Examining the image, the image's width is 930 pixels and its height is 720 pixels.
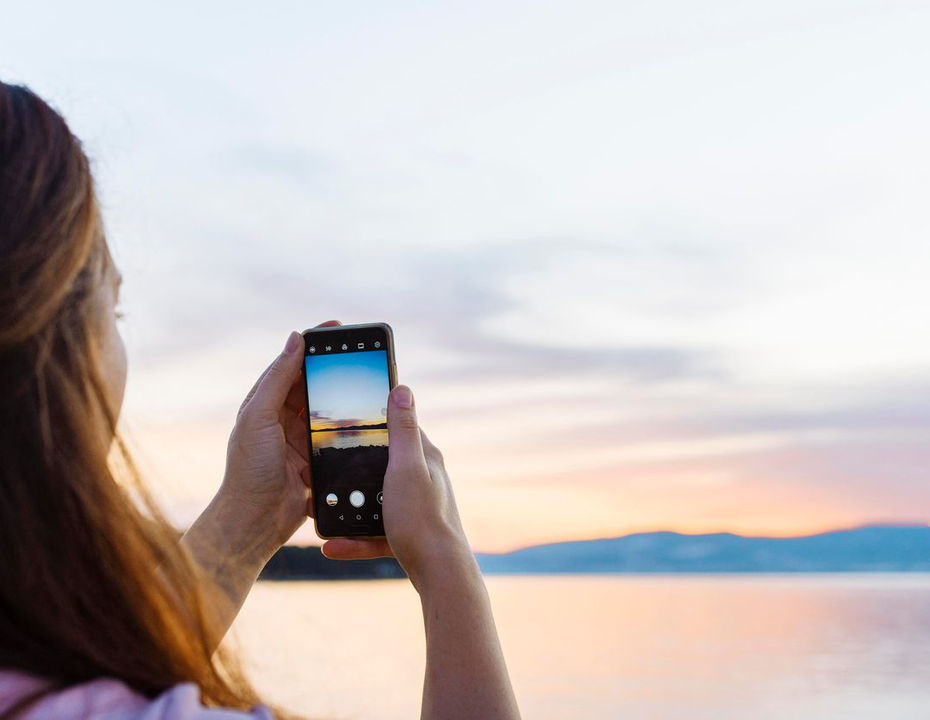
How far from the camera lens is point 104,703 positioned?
3.19 feet

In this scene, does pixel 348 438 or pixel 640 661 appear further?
pixel 640 661

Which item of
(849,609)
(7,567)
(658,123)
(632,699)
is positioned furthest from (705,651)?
(7,567)

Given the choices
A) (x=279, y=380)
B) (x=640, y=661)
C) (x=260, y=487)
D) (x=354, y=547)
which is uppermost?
(x=279, y=380)

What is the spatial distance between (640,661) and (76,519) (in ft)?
52.1

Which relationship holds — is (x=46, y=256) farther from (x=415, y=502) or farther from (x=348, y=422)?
(x=348, y=422)

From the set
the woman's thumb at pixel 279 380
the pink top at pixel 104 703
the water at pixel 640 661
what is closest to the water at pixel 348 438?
the woman's thumb at pixel 279 380

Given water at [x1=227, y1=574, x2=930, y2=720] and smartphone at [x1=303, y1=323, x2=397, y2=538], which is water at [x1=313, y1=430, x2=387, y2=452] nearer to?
smartphone at [x1=303, y1=323, x2=397, y2=538]

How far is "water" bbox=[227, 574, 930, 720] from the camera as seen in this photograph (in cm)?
1188

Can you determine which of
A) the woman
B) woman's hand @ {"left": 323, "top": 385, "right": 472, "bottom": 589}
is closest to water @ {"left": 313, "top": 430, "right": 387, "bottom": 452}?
woman's hand @ {"left": 323, "top": 385, "right": 472, "bottom": 589}

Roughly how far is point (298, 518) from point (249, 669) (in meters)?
0.82

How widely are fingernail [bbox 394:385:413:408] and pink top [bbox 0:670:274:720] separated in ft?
2.58

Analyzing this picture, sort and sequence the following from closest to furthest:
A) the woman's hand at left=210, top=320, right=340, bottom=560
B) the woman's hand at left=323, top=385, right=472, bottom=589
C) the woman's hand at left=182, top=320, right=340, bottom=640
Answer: the woman's hand at left=323, top=385, right=472, bottom=589, the woman's hand at left=182, top=320, right=340, bottom=640, the woman's hand at left=210, top=320, right=340, bottom=560

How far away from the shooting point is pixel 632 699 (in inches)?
496

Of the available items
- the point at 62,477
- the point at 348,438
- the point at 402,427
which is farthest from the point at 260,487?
the point at 62,477
